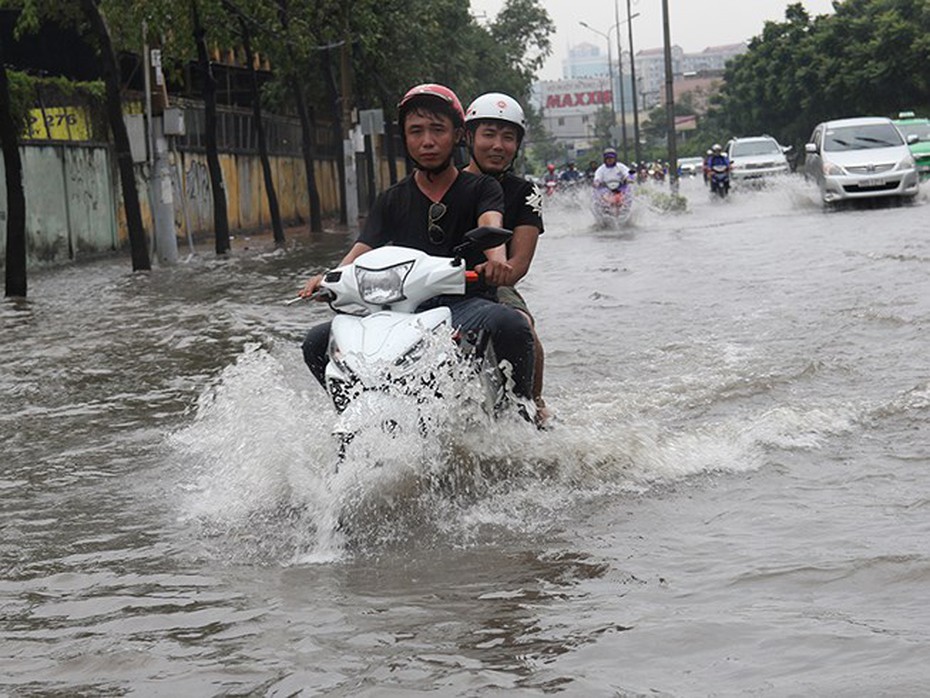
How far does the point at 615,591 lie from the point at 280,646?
103 centimetres

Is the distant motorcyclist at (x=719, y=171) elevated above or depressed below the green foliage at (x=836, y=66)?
below

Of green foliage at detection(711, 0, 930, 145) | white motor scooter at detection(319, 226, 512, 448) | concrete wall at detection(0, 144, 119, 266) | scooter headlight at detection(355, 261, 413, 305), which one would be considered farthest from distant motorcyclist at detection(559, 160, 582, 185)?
scooter headlight at detection(355, 261, 413, 305)

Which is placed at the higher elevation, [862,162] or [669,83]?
[669,83]

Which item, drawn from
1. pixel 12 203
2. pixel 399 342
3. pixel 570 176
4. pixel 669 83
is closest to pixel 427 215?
pixel 399 342

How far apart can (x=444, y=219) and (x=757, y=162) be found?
34.5 metres

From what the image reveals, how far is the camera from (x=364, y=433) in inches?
229

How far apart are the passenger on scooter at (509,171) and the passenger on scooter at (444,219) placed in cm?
31

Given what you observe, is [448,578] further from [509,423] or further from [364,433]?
[509,423]

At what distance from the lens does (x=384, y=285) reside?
6.17 meters

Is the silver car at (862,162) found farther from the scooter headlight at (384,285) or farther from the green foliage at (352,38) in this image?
the scooter headlight at (384,285)

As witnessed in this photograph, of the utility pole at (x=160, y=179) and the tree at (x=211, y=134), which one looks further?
the tree at (x=211, y=134)

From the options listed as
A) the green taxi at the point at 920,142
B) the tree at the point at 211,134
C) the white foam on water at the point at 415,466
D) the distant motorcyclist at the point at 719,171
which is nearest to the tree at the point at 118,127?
the tree at the point at 211,134

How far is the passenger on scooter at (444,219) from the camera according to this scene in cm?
651

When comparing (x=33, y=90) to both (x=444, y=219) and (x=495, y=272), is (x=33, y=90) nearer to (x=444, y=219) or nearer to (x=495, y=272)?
(x=444, y=219)
